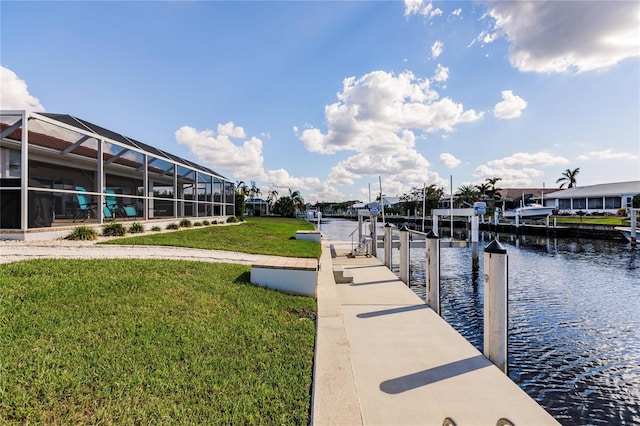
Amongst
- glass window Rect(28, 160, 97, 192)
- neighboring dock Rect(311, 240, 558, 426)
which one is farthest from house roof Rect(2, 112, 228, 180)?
neighboring dock Rect(311, 240, 558, 426)

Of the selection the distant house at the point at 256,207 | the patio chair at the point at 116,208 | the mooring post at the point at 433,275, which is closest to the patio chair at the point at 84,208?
the patio chair at the point at 116,208

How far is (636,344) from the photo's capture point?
19.0ft

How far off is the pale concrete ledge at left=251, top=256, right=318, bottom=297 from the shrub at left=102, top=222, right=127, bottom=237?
6.55 m

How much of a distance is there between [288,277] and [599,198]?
59482 mm

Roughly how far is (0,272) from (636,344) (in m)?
10.6

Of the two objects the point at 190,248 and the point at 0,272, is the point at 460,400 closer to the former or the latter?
the point at 0,272

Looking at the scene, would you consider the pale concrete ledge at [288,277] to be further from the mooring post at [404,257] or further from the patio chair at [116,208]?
the patio chair at [116,208]

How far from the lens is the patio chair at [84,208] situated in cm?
1012

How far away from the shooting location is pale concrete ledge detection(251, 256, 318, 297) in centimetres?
567

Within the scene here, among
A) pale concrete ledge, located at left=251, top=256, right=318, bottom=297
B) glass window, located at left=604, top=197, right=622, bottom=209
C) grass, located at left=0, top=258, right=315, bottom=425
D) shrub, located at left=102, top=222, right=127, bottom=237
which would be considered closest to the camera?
grass, located at left=0, top=258, right=315, bottom=425

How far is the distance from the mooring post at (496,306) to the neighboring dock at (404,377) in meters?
0.20

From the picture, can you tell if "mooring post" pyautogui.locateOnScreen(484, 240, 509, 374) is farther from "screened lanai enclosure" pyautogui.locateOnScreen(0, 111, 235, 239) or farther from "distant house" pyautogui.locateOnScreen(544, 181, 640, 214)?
"distant house" pyautogui.locateOnScreen(544, 181, 640, 214)

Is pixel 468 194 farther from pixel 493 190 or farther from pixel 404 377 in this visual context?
pixel 404 377

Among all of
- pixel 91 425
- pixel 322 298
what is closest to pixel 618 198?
pixel 322 298
